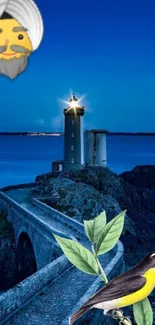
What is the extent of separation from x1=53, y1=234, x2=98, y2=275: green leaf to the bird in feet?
0.26

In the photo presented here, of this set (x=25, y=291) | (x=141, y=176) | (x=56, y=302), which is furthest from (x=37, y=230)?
(x=141, y=176)

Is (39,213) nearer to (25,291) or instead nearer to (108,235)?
(25,291)

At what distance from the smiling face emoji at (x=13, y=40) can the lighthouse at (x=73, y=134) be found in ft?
171

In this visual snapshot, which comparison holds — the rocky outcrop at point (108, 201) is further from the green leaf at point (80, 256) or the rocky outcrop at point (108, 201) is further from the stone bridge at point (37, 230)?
the green leaf at point (80, 256)

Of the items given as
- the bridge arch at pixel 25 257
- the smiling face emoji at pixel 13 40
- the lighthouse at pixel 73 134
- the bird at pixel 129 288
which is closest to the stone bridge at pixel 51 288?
the bridge arch at pixel 25 257

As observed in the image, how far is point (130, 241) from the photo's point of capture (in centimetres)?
3691

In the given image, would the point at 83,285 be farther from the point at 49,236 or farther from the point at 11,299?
the point at 49,236

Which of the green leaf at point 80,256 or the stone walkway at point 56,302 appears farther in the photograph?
the stone walkway at point 56,302

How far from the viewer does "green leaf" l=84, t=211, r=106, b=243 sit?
1461 millimetres

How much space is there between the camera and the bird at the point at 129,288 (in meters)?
1.36

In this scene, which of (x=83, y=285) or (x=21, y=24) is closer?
(x=21, y=24)

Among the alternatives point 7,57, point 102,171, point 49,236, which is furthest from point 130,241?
point 7,57

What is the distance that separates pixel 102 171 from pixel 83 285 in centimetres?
3828

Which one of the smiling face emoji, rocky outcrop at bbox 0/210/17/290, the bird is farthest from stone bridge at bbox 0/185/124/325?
rocky outcrop at bbox 0/210/17/290
